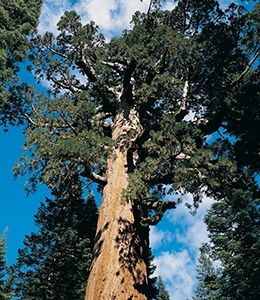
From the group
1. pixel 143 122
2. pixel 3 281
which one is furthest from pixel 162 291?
pixel 143 122

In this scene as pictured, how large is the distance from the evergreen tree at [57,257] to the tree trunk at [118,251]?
4.64 metres

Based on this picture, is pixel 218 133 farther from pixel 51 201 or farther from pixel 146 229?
pixel 51 201

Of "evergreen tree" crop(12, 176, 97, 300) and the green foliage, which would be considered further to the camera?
"evergreen tree" crop(12, 176, 97, 300)

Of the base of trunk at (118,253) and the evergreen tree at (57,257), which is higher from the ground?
the evergreen tree at (57,257)

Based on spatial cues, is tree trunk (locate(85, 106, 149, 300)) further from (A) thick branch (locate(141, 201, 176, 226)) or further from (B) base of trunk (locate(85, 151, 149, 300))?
(A) thick branch (locate(141, 201, 176, 226))

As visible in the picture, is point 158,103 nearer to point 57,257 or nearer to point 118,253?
point 118,253

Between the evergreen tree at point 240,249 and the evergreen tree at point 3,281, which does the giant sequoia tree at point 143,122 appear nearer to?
the evergreen tree at point 240,249

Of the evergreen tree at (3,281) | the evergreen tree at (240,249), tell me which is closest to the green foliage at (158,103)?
the evergreen tree at (240,249)

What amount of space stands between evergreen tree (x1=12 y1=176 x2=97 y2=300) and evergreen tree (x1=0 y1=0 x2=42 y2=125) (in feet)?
12.1

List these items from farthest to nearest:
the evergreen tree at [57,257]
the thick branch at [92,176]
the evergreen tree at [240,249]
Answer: the evergreen tree at [57,257]
the evergreen tree at [240,249]
the thick branch at [92,176]

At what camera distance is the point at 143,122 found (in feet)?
27.0

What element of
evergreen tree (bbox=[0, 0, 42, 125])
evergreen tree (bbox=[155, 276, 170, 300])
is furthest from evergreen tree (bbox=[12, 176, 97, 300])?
evergreen tree (bbox=[155, 276, 170, 300])

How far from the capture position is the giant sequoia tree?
5.77m

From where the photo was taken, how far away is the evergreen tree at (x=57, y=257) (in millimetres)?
11414
